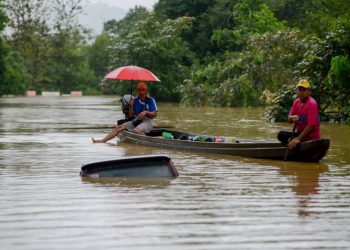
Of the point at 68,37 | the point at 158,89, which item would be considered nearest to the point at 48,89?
the point at 68,37

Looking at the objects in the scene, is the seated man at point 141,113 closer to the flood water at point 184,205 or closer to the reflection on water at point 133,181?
the flood water at point 184,205

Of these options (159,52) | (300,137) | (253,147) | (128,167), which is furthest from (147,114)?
(159,52)

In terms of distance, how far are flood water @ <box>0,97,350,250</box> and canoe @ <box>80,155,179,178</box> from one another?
22 centimetres

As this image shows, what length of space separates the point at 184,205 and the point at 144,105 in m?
7.78

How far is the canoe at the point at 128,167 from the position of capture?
31.2 ft

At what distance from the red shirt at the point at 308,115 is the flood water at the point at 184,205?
488 millimetres

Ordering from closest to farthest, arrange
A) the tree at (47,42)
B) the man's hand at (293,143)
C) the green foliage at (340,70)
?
1. the man's hand at (293,143)
2. the green foliage at (340,70)
3. the tree at (47,42)

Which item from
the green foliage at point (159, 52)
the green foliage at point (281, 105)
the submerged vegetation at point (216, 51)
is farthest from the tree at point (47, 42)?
the green foliage at point (281, 105)

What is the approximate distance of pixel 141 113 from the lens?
49.2 feet

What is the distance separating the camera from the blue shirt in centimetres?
1508

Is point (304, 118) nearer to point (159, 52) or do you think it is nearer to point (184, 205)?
point (184, 205)

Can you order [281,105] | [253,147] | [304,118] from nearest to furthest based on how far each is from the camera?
1. [304,118]
2. [253,147]
3. [281,105]

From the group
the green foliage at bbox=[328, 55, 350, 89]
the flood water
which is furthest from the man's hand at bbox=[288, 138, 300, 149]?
the green foliage at bbox=[328, 55, 350, 89]

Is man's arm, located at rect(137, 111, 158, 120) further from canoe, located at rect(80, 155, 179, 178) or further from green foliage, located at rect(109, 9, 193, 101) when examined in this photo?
green foliage, located at rect(109, 9, 193, 101)
